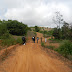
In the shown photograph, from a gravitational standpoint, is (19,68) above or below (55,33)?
below

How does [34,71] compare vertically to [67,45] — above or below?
below

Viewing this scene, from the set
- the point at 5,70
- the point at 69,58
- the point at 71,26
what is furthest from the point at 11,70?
the point at 71,26

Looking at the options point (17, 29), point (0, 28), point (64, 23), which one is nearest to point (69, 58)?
point (0, 28)

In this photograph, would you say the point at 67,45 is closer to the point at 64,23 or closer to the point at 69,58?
the point at 69,58

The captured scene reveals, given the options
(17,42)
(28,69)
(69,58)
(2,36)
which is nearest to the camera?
(28,69)

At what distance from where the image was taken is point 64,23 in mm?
19859

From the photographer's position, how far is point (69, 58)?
294 inches

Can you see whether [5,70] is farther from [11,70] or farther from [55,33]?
[55,33]

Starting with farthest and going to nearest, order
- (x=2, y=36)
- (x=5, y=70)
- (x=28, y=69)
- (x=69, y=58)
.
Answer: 1. (x=2, y=36)
2. (x=69, y=58)
3. (x=28, y=69)
4. (x=5, y=70)

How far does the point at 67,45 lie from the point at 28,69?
6163 millimetres

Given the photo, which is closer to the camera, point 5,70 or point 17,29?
point 5,70

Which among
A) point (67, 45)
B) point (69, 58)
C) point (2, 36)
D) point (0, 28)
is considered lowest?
point (69, 58)

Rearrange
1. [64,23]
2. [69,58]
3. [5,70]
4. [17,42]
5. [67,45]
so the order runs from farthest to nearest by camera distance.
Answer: [64,23]
[17,42]
[67,45]
[69,58]
[5,70]

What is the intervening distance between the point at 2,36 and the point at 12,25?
8522 mm
